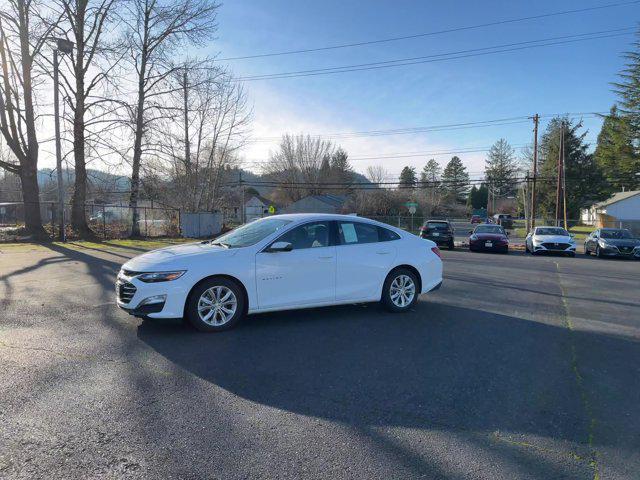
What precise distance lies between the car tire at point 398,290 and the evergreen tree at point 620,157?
203 ft

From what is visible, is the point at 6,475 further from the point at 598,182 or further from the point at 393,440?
the point at 598,182

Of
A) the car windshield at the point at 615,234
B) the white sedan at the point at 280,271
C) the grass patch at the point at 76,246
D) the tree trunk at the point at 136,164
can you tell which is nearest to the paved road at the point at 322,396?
the white sedan at the point at 280,271

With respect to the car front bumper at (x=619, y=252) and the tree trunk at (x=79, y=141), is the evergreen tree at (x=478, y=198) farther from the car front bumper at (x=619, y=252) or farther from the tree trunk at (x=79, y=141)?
the tree trunk at (x=79, y=141)

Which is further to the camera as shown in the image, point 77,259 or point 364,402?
point 77,259

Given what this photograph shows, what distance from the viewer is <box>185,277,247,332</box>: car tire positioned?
5512 mm

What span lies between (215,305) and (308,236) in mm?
1618

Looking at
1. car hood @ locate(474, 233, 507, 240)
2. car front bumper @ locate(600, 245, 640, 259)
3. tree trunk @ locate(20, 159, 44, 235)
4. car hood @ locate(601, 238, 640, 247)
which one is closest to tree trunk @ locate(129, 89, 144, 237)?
tree trunk @ locate(20, 159, 44, 235)

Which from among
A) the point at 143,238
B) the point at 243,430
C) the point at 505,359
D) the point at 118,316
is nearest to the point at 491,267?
the point at 505,359

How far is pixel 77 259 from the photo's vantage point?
13.9 m

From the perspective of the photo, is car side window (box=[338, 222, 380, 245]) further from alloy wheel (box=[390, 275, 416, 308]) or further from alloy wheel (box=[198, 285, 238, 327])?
alloy wheel (box=[198, 285, 238, 327])

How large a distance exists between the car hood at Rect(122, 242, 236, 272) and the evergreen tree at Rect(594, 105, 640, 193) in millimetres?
64515

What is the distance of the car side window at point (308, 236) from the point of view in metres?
6.17

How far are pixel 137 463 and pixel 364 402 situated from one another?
1.79m

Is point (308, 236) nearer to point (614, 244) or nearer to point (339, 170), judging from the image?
point (614, 244)
